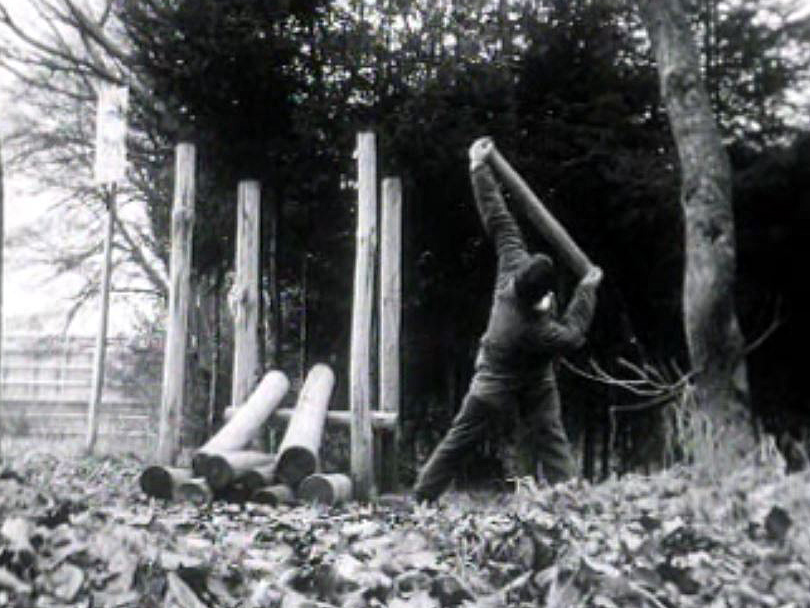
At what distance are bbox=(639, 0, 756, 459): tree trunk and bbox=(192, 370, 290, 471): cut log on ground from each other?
11.9 ft

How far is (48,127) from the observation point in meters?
18.2

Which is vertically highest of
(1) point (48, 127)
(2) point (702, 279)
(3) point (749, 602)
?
(1) point (48, 127)

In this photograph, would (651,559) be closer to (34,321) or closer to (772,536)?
(772,536)

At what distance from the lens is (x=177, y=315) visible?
31.3ft

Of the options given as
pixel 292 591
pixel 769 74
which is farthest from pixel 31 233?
pixel 292 591

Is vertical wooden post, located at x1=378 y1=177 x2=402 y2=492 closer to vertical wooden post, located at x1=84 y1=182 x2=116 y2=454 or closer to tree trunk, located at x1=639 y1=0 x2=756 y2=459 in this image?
tree trunk, located at x1=639 y1=0 x2=756 y2=459

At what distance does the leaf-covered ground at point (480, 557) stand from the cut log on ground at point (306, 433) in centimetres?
352

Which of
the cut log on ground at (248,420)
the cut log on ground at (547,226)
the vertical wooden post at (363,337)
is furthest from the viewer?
the vertical wooden post at (363,337)

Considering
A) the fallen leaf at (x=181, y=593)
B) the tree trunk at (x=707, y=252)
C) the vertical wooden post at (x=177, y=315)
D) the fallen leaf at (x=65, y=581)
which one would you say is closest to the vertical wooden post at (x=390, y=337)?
the vertical wooden post at (x=177, y=315)

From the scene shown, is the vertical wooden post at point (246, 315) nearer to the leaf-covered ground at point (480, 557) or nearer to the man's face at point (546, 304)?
the man's face at point (546, 304)

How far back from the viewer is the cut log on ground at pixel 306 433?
8.26 m

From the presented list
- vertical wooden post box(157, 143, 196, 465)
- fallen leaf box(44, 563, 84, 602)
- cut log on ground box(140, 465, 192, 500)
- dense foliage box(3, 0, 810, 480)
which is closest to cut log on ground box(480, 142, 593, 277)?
dense foliage box(3, 0, 810, 480)

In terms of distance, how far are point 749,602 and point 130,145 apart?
12.0 m

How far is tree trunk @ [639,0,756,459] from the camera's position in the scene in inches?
364
